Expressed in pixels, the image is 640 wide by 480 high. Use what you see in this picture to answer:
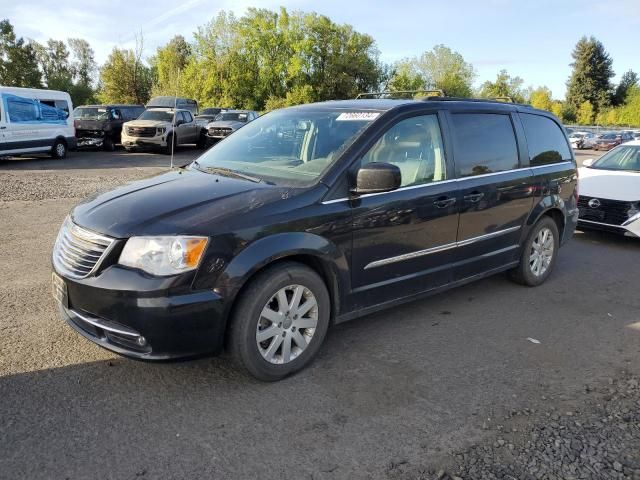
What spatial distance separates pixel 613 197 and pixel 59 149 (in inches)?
644

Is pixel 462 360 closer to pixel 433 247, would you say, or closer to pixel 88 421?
pixel 433 247

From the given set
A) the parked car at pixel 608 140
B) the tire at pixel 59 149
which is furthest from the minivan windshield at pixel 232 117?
the parked car at pixel 608 140

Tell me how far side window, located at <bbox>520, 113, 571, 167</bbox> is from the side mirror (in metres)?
2.39

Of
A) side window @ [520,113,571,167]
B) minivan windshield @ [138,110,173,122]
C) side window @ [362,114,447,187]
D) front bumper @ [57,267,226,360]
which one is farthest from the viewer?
minivan windshield @ [138,110,173,122]

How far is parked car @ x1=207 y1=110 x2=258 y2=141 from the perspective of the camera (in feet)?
73.7

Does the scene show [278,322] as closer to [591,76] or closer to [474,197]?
[474,197]

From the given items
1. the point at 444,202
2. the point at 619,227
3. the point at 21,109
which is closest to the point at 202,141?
the point at 21,109

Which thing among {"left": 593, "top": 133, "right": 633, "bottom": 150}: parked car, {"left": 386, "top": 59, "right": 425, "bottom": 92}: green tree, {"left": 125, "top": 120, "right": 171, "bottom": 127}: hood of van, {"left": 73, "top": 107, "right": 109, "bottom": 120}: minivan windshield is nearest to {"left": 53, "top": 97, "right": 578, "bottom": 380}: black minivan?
{"left": 125, "top": 120, "right": 171, "bottom": 127}: hood of van

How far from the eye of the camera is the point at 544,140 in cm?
555

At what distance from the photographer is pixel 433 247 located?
4.18m

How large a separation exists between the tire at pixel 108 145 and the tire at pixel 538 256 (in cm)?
1928

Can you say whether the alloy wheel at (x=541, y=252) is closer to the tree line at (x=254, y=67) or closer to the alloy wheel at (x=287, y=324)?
the alloy wheel at (x=287, y=324)

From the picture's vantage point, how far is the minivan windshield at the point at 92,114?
21.0 meters

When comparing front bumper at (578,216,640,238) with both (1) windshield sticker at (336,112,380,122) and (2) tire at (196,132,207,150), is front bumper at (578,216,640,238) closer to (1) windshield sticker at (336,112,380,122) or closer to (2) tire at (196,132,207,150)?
(1) windshield sticker at (336,112,380,122)
